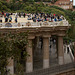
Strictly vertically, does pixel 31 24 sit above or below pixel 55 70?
above

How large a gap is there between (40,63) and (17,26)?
8992 mm

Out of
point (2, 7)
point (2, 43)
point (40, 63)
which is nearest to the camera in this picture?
point (2, 43)

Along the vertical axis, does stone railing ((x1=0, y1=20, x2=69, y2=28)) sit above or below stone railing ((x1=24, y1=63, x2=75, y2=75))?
above

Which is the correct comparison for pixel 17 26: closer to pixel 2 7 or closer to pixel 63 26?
pixel 63 26

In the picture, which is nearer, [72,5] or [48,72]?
[48,72]

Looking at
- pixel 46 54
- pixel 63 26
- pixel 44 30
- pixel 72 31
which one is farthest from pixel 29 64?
pixel 72 31

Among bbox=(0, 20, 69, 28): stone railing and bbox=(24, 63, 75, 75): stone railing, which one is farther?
bbox=(24, 63, 75, 75): stone railing

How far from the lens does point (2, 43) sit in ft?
50.8

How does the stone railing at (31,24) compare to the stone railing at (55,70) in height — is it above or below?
above

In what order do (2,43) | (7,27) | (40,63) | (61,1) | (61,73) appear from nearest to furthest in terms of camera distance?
(2,43) < (7,27) < (61,73) < (40,63) < (61,1)

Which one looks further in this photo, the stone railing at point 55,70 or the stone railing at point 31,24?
the stone railing at point 55,70

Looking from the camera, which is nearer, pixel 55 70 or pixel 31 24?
pixel 31 24

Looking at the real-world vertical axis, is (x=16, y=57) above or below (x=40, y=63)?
above

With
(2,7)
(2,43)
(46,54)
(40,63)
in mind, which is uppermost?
(2,7)
